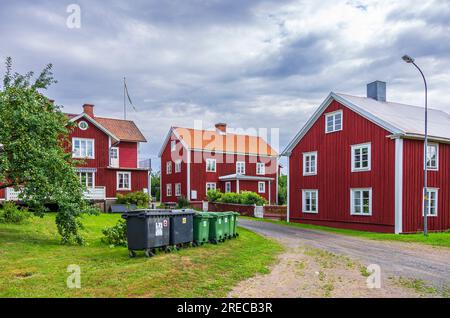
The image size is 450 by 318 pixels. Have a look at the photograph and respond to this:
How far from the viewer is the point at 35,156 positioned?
13742 millimetres

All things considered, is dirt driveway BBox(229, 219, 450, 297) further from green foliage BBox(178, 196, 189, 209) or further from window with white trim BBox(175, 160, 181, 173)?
window with white trim BBox(175, 160, 181, 173)

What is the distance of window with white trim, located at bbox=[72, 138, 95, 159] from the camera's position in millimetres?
31938

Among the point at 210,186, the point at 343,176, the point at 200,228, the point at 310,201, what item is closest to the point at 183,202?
the point at 210,186

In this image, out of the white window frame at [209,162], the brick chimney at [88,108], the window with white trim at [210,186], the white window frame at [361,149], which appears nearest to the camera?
the white window frame at [361,149]

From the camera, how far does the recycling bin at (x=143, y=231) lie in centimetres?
1163

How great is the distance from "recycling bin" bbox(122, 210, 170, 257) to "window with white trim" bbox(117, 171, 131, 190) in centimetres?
2256

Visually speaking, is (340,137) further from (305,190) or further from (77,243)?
(77,243)

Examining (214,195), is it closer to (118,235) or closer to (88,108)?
(88,108)

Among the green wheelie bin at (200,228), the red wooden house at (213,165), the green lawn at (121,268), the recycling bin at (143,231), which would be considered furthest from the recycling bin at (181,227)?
the red wooden house at (213,165)

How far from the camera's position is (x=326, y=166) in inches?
1021

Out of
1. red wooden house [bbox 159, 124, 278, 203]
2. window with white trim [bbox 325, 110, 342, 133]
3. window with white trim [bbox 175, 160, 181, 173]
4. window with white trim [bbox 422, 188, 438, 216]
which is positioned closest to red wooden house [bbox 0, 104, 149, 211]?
red wooden house [bbox 159, 124, 278, 203]

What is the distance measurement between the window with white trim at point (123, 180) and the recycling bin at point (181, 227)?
20979mm

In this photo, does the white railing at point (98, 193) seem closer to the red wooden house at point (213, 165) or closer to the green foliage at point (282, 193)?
the red wooden house at point (213, 165)
